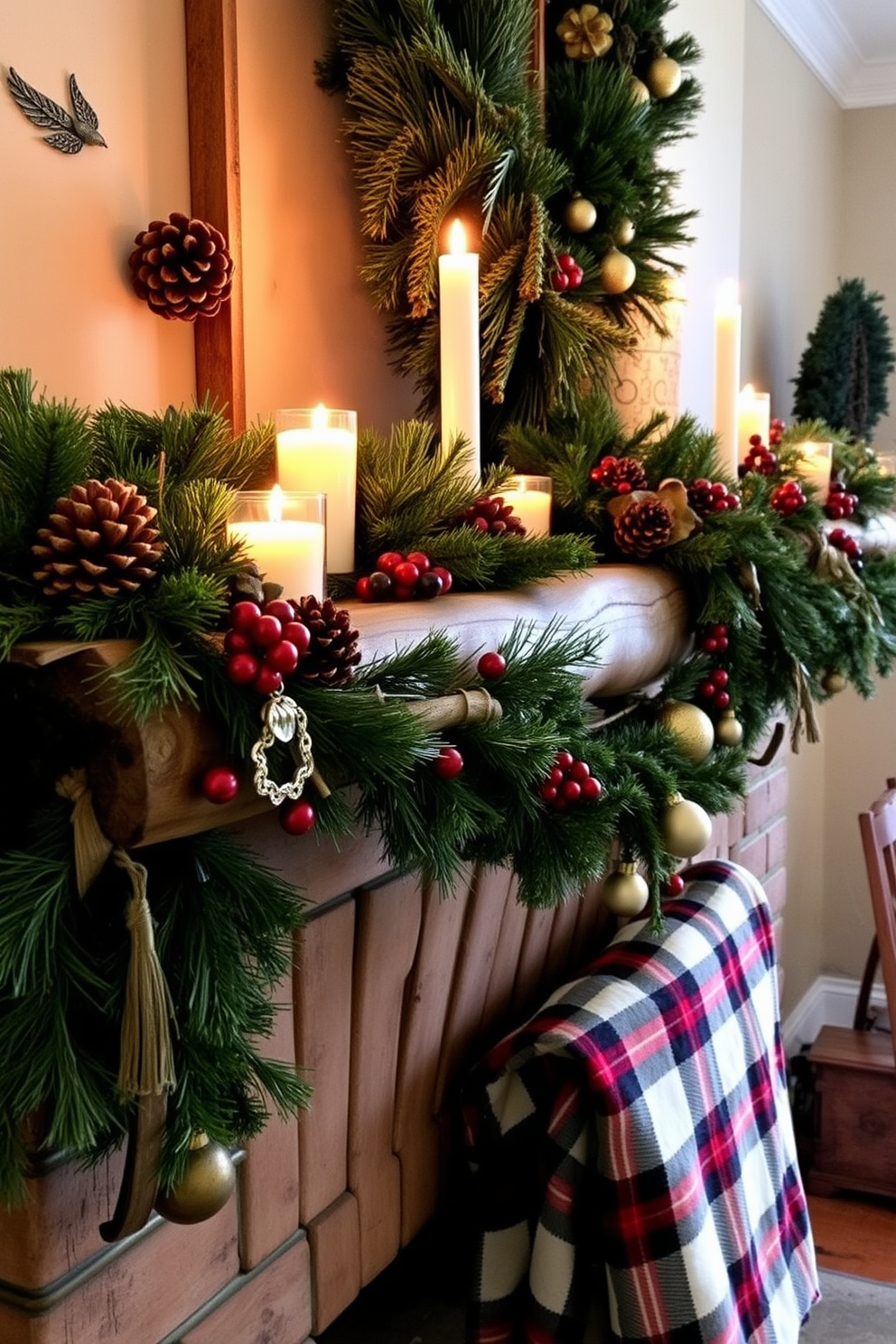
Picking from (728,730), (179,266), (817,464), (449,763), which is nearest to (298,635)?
(449,763)

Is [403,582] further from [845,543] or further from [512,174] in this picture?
[845,543]

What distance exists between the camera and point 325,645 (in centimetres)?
48

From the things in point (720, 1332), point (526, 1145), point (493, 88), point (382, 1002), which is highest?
point (493, 88)

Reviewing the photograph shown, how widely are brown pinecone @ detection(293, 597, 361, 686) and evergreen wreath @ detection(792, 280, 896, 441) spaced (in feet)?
6.25

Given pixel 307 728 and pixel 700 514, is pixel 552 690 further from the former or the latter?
pixel 700 514

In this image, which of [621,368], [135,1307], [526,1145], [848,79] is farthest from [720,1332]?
[848,79]

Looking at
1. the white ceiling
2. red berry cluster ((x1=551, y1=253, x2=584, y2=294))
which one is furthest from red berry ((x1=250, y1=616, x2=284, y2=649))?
the white ceiling

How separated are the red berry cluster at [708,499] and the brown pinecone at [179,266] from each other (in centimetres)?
40

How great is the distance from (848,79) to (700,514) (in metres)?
2.24

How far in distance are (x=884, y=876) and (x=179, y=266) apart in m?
1.52

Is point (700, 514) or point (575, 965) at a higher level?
point (700, 514)

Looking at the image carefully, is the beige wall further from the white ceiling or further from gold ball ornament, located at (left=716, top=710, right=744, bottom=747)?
the white ceiling

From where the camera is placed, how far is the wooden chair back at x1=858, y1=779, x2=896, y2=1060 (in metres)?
1.83

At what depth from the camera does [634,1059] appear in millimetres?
868
